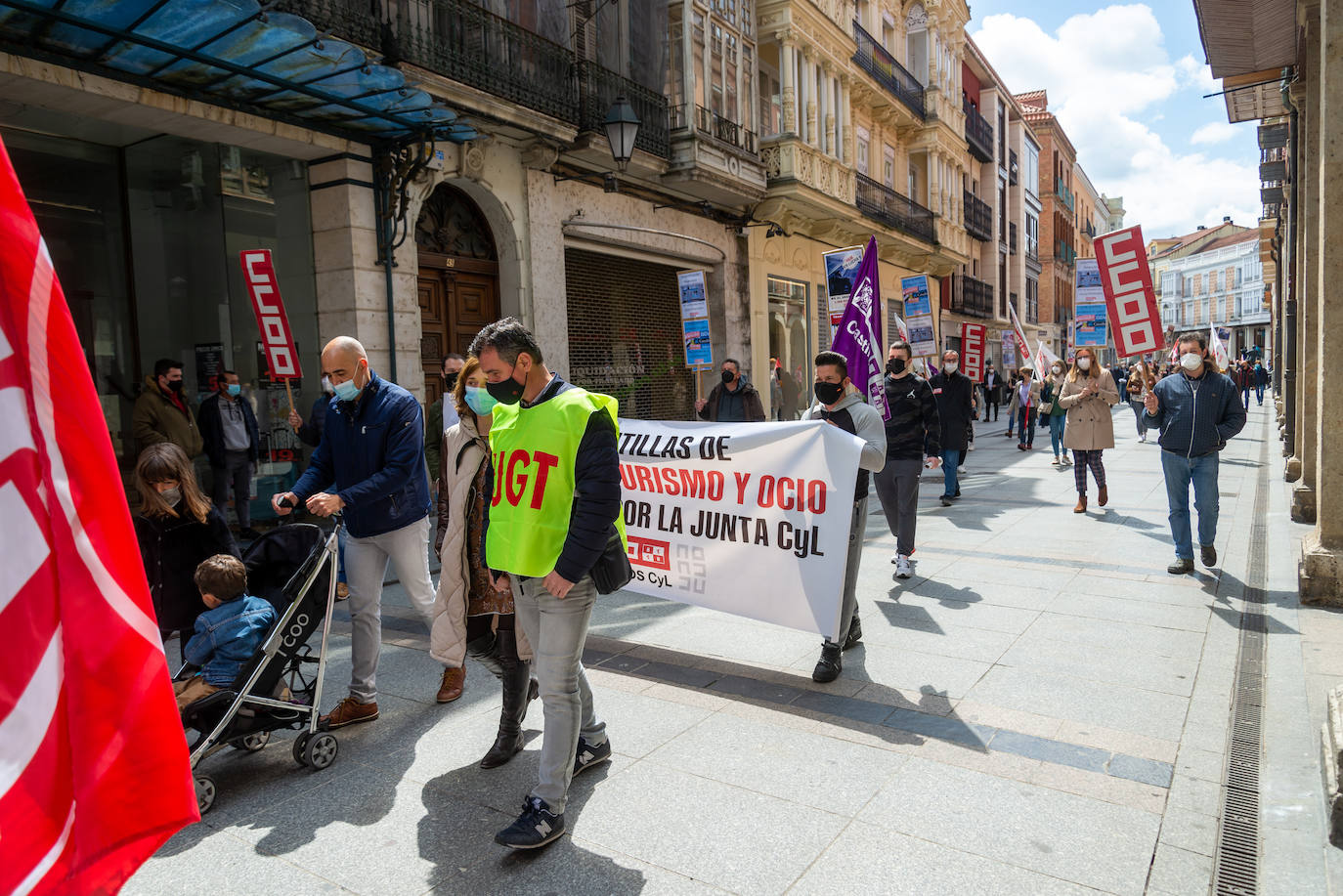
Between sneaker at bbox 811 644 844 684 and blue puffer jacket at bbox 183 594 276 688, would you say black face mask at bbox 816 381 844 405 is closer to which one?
sneaker at bbox 811 644 844 684

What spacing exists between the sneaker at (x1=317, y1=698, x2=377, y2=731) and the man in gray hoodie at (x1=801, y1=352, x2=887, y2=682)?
7.67 ft

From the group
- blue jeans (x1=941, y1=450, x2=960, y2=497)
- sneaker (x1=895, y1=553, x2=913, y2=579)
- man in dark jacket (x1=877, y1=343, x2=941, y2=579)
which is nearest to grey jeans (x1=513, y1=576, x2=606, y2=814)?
man in dark jacket (x1=877, y1=343, x2=941, y2=579)

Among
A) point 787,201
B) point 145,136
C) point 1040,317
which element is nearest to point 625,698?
point 145,136

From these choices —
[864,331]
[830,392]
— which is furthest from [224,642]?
[864,331]

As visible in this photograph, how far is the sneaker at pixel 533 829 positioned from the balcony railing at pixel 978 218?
111 feet

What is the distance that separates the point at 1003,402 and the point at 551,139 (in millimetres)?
31848

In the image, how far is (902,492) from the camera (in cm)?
709

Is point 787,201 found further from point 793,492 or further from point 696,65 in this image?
point 793,492

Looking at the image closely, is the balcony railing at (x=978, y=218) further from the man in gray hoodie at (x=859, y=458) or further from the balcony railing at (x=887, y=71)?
the man in gray hoodie at (x=859, y=458)

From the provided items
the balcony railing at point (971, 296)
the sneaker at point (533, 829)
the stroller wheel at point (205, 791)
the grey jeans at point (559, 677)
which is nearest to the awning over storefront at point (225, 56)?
the stroller wheel at point (205, 791)

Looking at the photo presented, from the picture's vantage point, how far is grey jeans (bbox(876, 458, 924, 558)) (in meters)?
7.11

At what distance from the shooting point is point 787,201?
1894 cm

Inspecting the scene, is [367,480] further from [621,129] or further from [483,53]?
[483,53]

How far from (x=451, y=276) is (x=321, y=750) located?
9.28 meters
